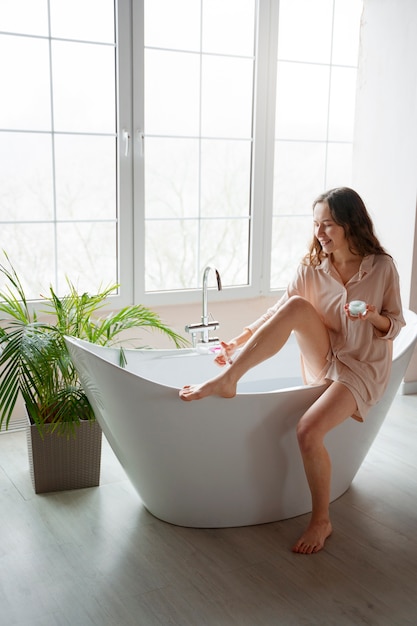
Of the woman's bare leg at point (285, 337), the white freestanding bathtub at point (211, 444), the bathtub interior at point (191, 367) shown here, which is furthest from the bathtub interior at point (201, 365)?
the woman's bare leg at point (285, 337)

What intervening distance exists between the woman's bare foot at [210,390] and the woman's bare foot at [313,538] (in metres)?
0.56

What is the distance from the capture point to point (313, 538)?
2.50 metres

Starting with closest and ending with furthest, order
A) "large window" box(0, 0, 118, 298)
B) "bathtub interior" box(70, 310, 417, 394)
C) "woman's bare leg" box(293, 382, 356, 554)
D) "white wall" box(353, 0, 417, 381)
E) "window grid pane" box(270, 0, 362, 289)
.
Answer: "woman's bare leg" box(293, 382, 356, 554) < "bathtub interior" box(70, 310, 417, 394) < "large window" box(0, 0, 118, 298) < "white wall" box(353, 0, 417, 381) < "window grid pane" box(270, 0, 362, 289)

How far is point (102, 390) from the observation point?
8.02ft

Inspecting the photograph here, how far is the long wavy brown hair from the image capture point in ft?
8.72

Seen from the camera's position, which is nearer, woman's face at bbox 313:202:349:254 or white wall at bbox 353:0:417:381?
woman's face at bbox 313:202:349:254

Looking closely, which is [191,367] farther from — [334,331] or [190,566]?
[190,566]

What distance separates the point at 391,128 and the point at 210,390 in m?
2.32

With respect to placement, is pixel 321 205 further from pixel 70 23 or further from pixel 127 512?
pixel 70 23

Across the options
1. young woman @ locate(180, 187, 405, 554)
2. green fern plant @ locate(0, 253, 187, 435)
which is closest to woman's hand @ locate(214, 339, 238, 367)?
young woman @ locate(180, 187, 405, 554)

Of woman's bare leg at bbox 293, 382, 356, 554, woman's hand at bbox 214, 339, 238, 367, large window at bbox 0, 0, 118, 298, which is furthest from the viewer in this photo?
large window at bbox 0, 0, 118, 298

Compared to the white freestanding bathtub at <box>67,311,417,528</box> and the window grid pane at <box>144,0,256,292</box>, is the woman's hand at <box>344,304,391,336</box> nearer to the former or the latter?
the white freestanding bathtub at <box>67,311,417,528</box>

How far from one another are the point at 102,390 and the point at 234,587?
751 mm

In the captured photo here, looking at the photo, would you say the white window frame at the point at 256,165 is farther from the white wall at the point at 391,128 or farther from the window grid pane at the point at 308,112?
the white wall at the point at 391,128
